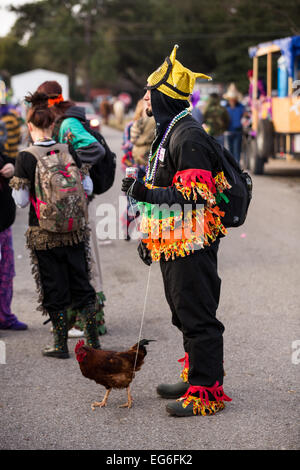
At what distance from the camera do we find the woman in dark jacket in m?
5.95

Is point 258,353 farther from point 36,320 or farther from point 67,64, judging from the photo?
point 67,64

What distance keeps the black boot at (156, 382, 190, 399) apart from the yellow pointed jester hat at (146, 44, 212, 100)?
68.3 inches

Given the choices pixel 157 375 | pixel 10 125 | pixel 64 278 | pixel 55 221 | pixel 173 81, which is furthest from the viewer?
pixel 10 125

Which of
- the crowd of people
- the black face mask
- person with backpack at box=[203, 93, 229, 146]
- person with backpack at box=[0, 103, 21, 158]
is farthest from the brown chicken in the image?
person with backpack at box=[203, 93, 229, 146]

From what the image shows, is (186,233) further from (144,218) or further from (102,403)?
(102,403)

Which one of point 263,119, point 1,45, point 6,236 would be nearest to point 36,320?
point 6,236

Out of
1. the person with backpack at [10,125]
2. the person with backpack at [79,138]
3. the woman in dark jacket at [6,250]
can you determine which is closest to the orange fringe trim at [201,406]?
the person with backpack at [79,138]

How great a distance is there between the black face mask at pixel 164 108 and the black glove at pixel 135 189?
0.41m

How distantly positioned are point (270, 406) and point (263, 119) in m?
12.1

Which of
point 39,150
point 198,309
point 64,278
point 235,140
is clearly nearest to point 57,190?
point 39,150

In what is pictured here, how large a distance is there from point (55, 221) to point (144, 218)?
111 cm

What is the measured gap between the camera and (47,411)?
4.47 meters

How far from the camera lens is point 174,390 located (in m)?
4.59

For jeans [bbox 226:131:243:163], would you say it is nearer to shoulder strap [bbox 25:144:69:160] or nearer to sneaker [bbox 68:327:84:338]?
sneaker [bbox 68:327:84:338]
